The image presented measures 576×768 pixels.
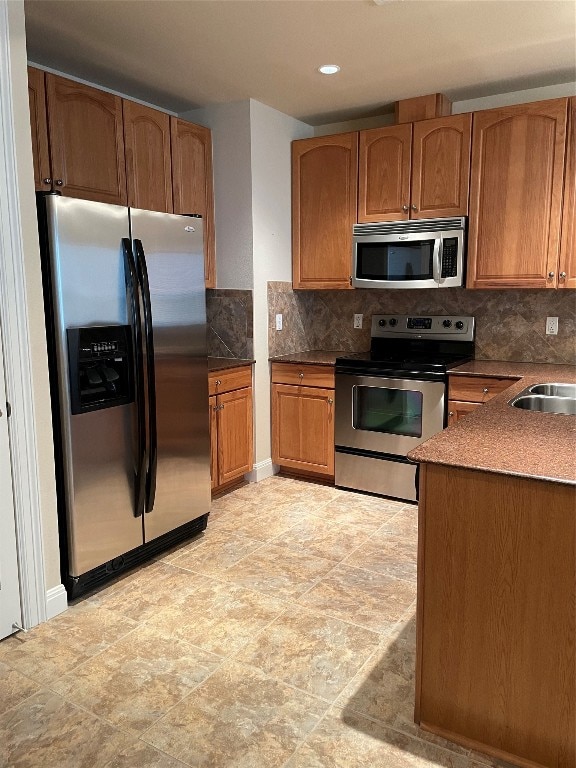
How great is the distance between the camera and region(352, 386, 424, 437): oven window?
12.0 ft

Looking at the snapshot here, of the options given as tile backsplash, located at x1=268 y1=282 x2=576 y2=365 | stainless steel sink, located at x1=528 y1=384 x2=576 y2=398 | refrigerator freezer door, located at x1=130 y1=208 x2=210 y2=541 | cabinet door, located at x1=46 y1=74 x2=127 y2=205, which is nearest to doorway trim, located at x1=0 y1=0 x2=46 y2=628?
refrigerator freezer door, located at x1=130 y1=208 x2=210 y2=541

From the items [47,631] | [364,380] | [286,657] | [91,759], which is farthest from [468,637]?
[364,380]

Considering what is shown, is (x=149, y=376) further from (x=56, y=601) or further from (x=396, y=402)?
(x=396, y=402)

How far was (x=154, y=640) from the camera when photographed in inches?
90.7

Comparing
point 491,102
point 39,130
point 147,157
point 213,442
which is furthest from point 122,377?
point 491,102

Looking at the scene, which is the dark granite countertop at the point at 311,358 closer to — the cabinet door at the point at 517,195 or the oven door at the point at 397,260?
the oven door at the point at 397,260

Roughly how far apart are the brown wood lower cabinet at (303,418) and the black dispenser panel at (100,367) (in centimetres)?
157

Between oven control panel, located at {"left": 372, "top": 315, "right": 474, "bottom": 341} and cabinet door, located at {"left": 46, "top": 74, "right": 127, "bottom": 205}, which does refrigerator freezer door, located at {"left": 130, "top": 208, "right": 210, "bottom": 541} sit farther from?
oven control panel, located at {"left": 372, "top": 315, "right": 474, "bottom": 341}

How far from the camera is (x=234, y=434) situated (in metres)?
3.88

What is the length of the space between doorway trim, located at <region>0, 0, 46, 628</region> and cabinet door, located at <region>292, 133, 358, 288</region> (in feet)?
7.36

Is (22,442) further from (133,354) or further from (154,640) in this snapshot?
(154,640)

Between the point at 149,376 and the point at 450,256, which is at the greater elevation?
the point at 450,256

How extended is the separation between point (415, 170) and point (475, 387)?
1415mm

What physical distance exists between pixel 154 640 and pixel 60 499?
706mm
